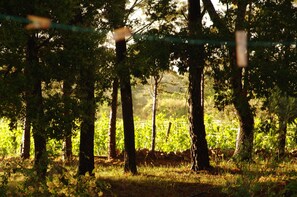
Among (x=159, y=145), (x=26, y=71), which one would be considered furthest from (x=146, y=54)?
(x=159, y=145)

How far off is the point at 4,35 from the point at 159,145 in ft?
57.1

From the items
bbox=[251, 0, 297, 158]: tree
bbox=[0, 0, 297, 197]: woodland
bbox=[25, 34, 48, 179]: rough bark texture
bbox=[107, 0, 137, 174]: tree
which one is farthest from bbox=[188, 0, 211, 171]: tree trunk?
bbox=[25, 34, 48, 179]: rough bark texture

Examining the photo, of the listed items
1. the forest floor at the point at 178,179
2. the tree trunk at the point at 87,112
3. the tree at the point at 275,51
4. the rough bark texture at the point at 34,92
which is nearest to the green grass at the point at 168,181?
the forest floor at the point at 178,179

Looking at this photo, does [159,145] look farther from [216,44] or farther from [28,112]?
[28,112]

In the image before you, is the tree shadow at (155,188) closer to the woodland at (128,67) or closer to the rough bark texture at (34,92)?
the woodland at (128,67)

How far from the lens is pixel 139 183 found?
13.8 metres

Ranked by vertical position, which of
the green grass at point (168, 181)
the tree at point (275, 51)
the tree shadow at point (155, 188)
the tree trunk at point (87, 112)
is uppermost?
the tree at point (275, 51)

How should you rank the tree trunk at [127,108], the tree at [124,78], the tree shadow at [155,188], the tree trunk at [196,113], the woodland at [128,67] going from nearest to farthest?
the woodland at [128,67] → the tree shadow at [155,188] → the tree at [124,78] → the tree trunk at [127,108] → the tree trunk at [196,113]

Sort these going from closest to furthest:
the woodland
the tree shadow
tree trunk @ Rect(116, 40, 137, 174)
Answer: the woodland → the tree shadow → tree trunk @ Rect(116, 40, 137, 174)

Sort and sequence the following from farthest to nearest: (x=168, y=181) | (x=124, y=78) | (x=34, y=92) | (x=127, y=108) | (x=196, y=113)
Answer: (x=196, y=113), (x=127, y=108), (x=124, y=78), (x=168, y=181), (x=34, y=92)

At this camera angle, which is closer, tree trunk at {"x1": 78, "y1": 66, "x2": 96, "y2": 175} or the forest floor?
the forest floor

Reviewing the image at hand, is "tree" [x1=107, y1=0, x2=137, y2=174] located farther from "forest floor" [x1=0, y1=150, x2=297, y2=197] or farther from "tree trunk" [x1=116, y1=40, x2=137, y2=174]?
"forest floor" [x1=0, y1=150, x2=297, y2=197]

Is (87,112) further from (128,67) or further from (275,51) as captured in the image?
(275,51)

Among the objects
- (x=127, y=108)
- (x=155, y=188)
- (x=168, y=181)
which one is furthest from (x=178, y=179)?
(x=127, y=108)
